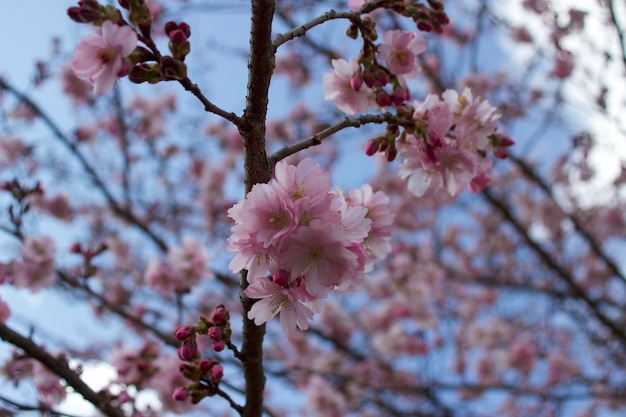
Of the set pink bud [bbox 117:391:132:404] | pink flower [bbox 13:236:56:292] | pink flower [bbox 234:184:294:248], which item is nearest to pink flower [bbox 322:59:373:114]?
pink flower [bbox 234:184:294:248]

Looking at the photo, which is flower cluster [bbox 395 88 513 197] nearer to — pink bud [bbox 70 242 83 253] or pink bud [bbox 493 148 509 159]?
pink bud [bbox 493 148 509 159]

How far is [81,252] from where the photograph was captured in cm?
286

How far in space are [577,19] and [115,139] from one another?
5.62m

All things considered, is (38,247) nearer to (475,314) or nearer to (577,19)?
(577,19)

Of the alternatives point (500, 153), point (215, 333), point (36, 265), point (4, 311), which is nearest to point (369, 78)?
point (500, 153)

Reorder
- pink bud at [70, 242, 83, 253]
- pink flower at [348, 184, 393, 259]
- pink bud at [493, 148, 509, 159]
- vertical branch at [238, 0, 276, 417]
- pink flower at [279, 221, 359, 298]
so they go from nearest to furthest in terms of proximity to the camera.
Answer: pink flower at [279, 221, 359, 298] → vertical branch at [238, 0, 276, 417] → pink flower at [348, 184, 393, 259] → pink bud at [493, 148, 509, 159] → pink bud at [70, 242, 83, 253]

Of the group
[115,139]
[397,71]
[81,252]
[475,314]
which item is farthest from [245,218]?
[475,314]

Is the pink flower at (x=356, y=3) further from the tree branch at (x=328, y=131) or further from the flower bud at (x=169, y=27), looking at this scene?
the flower bud at (x=169, y=27)

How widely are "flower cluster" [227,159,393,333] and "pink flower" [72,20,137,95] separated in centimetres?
42

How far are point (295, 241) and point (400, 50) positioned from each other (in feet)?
2.84

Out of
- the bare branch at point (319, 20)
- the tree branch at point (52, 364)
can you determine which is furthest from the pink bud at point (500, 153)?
the tree branch at point (52, 364)

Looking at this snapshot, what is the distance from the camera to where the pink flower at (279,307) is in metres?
1.27

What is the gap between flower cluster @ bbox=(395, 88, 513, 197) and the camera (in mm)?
1647

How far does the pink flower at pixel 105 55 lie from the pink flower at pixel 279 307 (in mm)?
591
